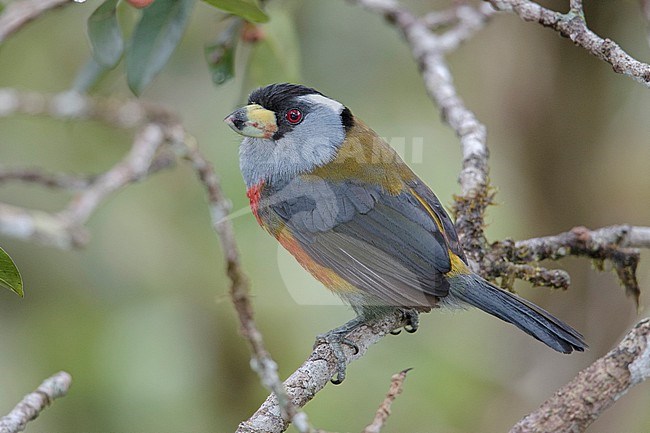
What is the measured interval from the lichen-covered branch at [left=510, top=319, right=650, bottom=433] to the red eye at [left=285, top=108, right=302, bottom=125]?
4.51 feet

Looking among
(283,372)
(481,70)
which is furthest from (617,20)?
(283,372)

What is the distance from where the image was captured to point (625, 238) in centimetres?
267

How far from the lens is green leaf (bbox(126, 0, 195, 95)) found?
2.49 m

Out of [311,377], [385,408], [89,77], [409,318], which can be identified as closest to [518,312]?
[409,318]

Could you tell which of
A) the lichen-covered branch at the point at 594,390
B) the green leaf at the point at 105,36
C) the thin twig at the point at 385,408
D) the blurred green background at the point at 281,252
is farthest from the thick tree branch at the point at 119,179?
the lichen-covered branch at the point at 594,390

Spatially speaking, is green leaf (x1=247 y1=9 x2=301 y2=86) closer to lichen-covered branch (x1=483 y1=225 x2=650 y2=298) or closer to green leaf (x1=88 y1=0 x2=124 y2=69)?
green leaf (x1=88 y1=0 x2=124 y2=69)

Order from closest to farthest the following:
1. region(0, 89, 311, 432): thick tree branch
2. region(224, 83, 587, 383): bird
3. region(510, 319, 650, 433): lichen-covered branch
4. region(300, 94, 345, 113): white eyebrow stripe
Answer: region(0, 89, 311, 432): thick tree branch, region(510, 319, 650, 433): lichen-covered branch, region(224, 83, 587, 383): bird, region(300, 94, 345, 113): white eyebrow stripe

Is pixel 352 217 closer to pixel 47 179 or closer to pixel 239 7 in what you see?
pixel 239 7

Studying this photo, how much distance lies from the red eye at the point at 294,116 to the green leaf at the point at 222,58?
23 cm

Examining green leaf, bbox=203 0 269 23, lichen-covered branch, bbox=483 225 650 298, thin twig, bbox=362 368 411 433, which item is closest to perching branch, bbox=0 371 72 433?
thin twig, bbox=362 368 411 433

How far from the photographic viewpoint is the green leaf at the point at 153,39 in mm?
2492

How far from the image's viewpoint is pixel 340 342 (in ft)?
7.53

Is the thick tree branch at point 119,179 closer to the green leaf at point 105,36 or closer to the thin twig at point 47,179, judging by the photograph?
the thin twig at point 47,179

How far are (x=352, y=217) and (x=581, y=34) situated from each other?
0.94m
